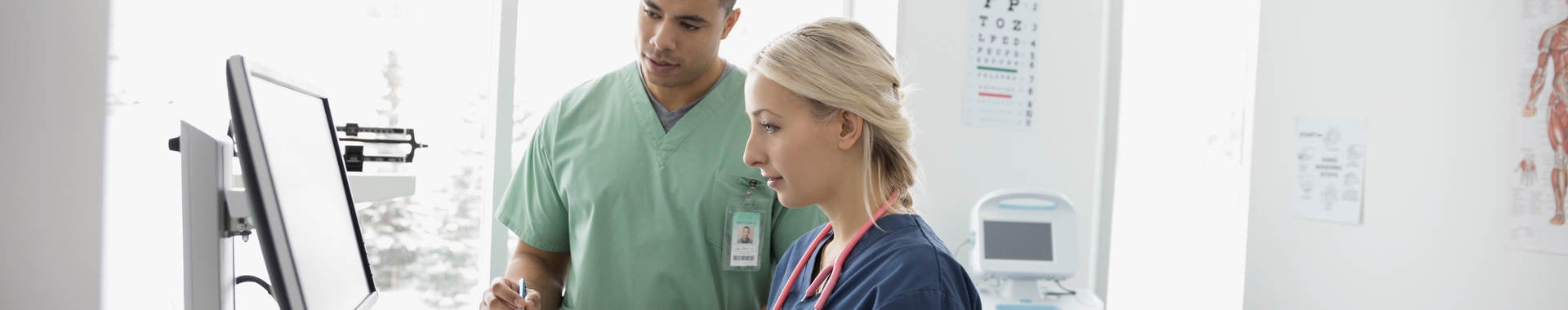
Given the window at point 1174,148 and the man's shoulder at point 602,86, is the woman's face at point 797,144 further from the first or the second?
the window at point 1174,148

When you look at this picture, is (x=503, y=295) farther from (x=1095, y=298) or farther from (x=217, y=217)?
(x=1095, y=298)

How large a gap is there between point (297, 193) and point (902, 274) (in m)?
0.60

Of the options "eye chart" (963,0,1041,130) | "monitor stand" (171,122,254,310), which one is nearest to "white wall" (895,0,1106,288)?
"eye chart" (963,0,1041,130)

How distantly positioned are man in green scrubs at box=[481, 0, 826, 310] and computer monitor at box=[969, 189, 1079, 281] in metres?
1.35

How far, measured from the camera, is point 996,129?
10.9 ft

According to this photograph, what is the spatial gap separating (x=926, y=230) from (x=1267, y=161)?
251 centimetres

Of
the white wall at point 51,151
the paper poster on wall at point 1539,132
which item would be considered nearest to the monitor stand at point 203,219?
the white wall at point 51,151

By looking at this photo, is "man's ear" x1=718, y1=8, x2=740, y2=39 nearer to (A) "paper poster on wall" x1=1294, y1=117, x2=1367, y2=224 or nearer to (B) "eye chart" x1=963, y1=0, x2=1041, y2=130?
(B) "eye chart" x1=963, y1=0, x2=1041, y2=130

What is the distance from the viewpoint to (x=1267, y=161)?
3322 millimetres

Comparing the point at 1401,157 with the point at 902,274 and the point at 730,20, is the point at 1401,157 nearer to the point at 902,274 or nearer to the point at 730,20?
the point at 730,20

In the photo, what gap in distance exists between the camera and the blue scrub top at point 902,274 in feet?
3.55

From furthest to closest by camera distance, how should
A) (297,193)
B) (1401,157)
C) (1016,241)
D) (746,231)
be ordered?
(1016,241), (1401,157), (746,231), (297,193)

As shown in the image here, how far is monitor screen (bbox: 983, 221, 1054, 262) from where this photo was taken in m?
3.00

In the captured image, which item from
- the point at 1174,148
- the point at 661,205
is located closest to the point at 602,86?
the point at 661,205
